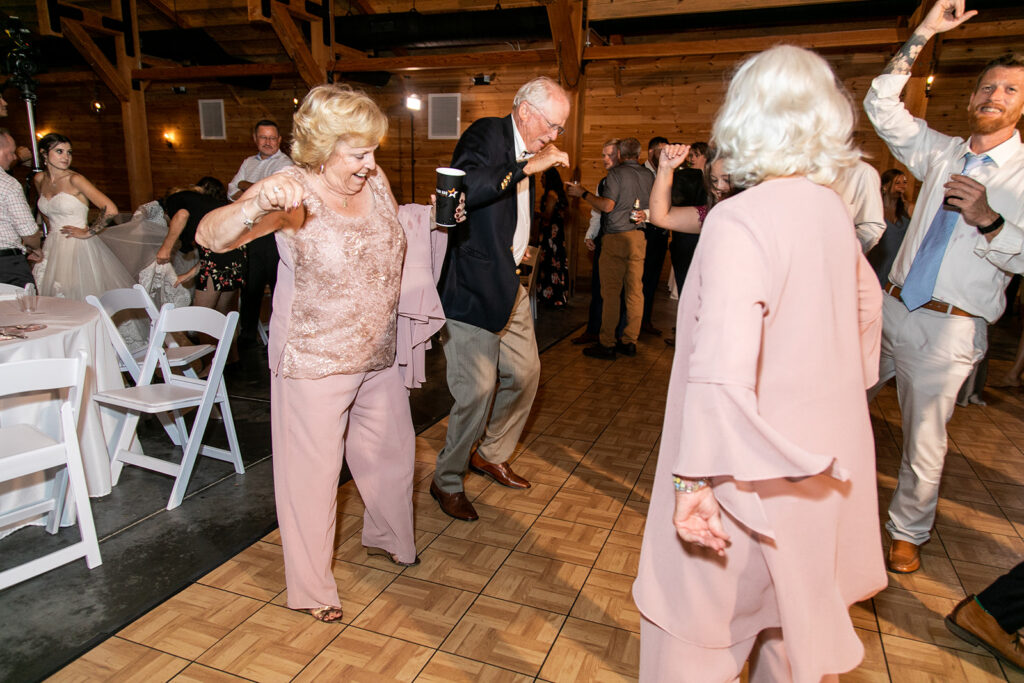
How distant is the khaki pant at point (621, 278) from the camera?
207 inches

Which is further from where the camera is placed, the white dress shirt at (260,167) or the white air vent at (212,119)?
the white air vent at (212,119)

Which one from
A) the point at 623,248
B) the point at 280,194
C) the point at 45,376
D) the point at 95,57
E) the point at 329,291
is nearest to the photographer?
the point at 280,194

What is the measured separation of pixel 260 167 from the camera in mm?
5551

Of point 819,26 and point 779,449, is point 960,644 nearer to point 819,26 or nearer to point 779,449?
point 779,449

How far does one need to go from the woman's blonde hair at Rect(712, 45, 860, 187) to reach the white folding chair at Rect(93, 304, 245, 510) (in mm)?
2332

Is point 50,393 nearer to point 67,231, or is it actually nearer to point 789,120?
point 67,231

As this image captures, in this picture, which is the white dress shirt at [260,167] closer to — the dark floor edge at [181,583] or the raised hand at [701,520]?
the dark floor edge at [181,583]

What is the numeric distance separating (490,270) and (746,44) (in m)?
5.72

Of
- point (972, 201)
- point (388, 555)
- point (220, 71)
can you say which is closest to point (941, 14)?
point (972, 201)

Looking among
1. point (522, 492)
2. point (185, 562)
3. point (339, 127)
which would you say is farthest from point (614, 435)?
point (339, 127)

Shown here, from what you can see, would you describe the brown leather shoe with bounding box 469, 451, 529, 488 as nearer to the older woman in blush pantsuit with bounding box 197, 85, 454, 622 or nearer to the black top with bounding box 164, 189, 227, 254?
the older woman in blush pantsuit with bounding box 197, 85, 454, 622

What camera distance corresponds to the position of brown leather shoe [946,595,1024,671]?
1.89 meters

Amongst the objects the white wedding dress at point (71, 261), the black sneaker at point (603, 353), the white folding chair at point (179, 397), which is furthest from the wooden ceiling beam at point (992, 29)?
Answer: the white wedding dress at point (71, 261)

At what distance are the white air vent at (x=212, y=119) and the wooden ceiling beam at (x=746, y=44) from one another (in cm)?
708
